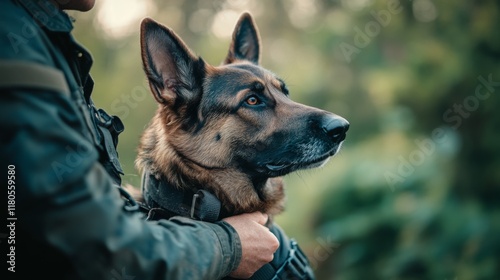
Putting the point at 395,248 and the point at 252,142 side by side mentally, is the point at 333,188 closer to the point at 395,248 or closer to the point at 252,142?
the point at 395,248

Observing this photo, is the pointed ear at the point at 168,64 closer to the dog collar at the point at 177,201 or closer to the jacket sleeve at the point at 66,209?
the dog collar at the point at 177,201

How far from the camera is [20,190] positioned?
4.13 ft

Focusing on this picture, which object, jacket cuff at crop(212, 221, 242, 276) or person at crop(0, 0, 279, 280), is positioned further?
jacket cuff at crop(212, 221, 242, 276)

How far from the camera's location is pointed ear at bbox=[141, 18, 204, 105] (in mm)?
2596

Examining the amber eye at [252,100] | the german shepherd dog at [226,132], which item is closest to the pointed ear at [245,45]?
the german shepherd dog at [226,132]

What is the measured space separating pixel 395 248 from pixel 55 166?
397 cm

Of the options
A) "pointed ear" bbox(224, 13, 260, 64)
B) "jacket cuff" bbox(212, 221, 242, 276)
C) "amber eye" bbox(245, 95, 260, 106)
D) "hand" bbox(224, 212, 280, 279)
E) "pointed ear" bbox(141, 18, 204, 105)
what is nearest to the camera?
"jacket cuff" bbox(212, 221, 242, 276)

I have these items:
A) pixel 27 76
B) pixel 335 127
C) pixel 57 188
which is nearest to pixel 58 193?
pixel 57 188

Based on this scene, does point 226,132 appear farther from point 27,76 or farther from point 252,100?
point 27,76

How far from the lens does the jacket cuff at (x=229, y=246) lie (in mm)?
1751

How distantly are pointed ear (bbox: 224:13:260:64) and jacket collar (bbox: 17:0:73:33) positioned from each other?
1.84m

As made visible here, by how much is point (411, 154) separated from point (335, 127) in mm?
2329

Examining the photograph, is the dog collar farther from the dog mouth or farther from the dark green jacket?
the dark green jacket

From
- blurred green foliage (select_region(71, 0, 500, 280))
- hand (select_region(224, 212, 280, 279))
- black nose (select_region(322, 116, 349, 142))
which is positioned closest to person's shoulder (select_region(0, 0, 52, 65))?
→ hand (select_region(224, 212, 280, 279))
